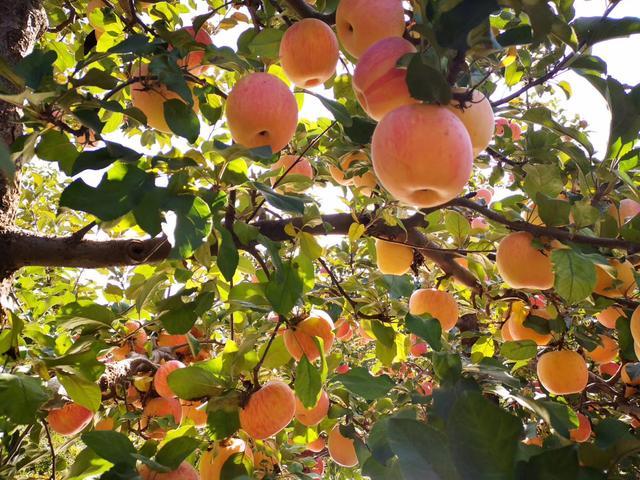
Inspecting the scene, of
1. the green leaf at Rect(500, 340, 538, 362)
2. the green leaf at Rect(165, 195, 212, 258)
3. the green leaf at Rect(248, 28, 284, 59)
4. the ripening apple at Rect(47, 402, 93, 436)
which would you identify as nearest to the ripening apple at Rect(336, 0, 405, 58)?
the green leaf at Rect(248, 28, 284, 59)

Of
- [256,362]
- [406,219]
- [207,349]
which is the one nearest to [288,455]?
[207,349]

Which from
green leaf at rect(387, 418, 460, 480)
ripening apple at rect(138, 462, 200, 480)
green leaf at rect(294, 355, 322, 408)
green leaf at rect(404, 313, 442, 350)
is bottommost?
ripening apple at rect(138, 462, 200, 480)

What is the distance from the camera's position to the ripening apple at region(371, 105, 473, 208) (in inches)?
35.6

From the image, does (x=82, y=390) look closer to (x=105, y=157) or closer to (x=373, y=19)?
(x=105, y=157)

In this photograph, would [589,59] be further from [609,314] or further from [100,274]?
[100,274]

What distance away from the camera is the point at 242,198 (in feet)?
5.90

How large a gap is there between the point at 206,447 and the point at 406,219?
1173 mm

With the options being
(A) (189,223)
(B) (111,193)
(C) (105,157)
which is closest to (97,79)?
(C) (105,157)

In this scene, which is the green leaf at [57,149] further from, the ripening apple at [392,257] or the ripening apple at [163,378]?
the ripening apple at [392,257]

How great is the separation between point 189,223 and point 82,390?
0.74m

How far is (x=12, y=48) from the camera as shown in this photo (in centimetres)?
Result: 196

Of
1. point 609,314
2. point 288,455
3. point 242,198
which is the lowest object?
point 288,455

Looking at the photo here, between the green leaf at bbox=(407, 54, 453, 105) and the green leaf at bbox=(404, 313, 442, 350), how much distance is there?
2.25ft

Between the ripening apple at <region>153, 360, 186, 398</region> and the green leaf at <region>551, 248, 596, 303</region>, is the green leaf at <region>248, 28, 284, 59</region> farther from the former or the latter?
the ripening apple at <region>153, 360, 186, 398</region>
